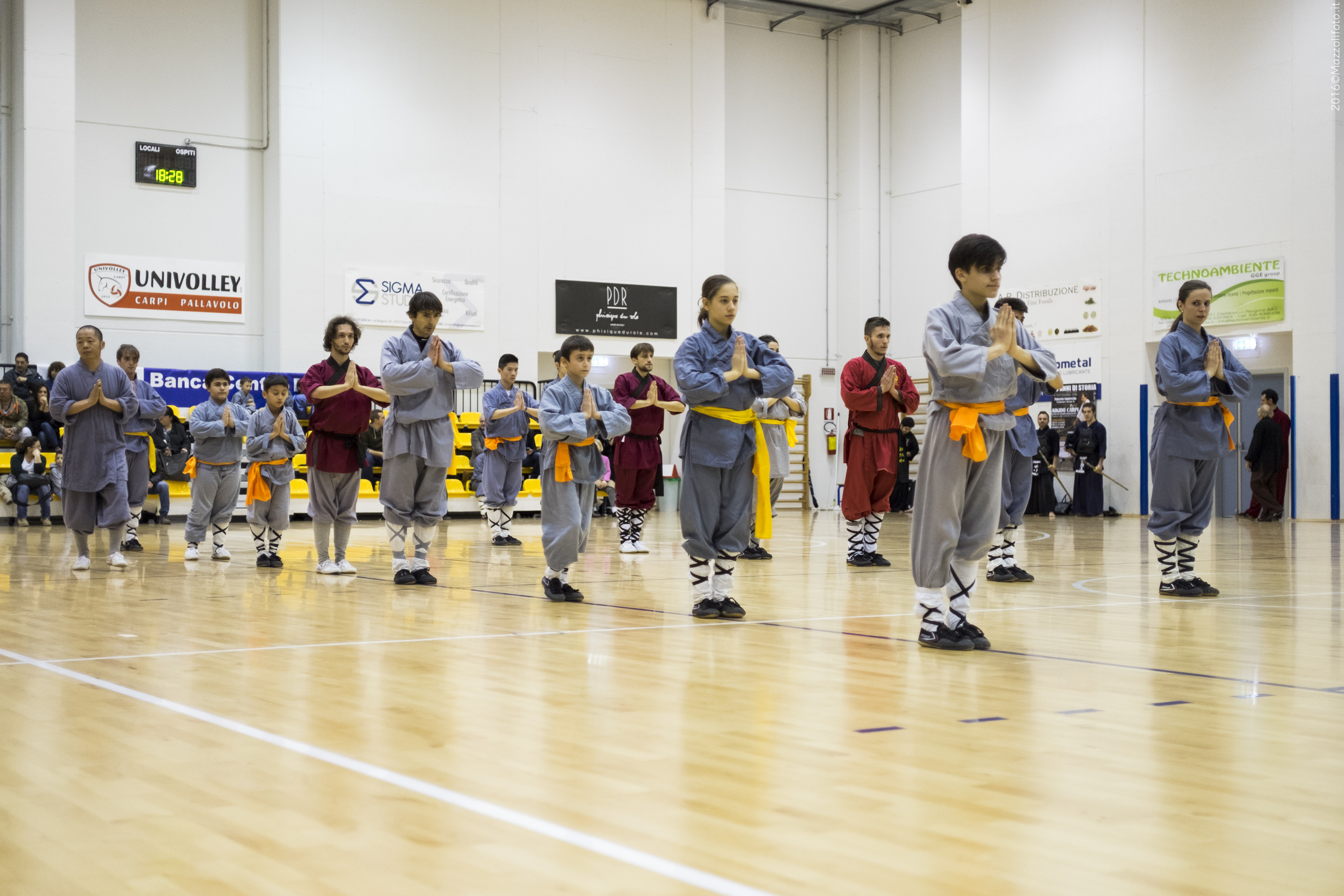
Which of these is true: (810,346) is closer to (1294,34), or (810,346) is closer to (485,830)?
(1294,34)

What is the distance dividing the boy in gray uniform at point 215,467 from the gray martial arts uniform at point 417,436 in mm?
2503

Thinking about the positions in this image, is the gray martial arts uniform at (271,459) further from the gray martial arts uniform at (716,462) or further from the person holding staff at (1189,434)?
the person holding staff at (1189,434)

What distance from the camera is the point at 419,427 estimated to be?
7715 millimetres

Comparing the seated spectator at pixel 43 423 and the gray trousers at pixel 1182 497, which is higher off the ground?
the seated spectator at pixel 43 423

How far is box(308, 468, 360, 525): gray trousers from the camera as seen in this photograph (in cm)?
833

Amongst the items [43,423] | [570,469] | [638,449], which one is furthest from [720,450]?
[43,423]

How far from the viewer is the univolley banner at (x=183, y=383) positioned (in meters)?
16.8

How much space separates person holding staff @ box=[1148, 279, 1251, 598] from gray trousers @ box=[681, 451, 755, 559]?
2.45 m

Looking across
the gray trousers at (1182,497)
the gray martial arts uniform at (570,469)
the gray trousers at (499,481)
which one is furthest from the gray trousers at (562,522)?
the gray trousers at (499,481)

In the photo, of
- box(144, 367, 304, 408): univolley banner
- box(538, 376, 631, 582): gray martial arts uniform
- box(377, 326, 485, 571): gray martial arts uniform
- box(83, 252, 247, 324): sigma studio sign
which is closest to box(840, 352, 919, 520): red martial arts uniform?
box(538, 376, 631, 582): gray martial arts uniform

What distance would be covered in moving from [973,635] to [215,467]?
22.3 ft

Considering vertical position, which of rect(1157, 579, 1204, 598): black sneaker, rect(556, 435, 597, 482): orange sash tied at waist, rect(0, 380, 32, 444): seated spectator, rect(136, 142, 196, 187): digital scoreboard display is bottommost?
rect(1157, 579, 1204, 598): black sneaker

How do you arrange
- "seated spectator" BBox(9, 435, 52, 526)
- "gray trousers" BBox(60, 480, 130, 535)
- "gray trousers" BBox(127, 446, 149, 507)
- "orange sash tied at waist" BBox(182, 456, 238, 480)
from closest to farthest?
"gray trousers" BBox(60, 480, 130, 535) → "orange sash tied at waist" BBox(182, 456, 238, 480) → "gray trousers" BBox(127, 446, 149, 507) → "seated spectator" BBox(9, 435, 52, 526)

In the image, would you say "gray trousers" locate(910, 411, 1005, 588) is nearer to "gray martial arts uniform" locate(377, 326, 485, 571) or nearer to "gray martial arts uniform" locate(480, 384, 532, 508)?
"gray martial arts uniform" locate(377, 326, 485, 571)
